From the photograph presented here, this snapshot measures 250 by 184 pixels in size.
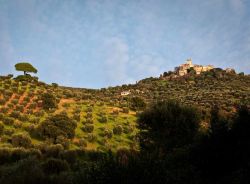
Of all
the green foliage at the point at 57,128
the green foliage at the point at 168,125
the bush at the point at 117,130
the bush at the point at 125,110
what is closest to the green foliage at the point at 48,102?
the green foliage at the point at 57,128

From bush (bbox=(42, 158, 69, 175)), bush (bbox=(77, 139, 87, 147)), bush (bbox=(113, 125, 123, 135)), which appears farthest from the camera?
bush (bbox=(113, 125, 123, 135))

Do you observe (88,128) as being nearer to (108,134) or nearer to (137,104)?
(108,134)

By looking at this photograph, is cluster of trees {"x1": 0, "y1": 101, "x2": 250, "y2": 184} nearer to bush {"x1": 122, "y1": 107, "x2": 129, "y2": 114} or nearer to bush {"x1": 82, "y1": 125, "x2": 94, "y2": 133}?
bush {"x1": 82, "y1": 125, "x2": 94, "y2": 133}

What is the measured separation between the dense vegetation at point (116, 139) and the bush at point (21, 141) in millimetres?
11

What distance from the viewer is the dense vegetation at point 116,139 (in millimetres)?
13945

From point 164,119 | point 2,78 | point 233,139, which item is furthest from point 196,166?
point 2,78

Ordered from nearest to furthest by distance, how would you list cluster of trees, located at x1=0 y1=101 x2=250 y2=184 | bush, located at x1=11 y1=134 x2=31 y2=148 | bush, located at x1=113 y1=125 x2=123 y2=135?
1. cluster of trees, located at x1=0 y1=101 x2=250 y2=184
2. bush, located at x1=11 y1=134 x2=31 y2=148
3. bush, located at x1=113 y1=125 x2=123 y2=135

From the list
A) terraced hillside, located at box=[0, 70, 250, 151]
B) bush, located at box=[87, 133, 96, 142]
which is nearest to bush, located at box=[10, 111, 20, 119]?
terraced hillside, located at box=[0, 70, 250, 151]

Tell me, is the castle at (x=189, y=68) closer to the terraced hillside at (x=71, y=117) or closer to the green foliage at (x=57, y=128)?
the terraced hillside at (x=71, y=117)

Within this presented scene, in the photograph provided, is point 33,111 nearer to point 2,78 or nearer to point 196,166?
point 2,78

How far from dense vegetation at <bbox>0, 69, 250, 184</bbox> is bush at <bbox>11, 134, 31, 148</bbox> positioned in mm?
11

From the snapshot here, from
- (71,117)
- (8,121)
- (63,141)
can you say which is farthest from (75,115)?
(63,141)

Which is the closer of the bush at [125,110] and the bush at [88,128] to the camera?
the bush at [88,128]

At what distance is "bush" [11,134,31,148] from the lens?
118 feet
